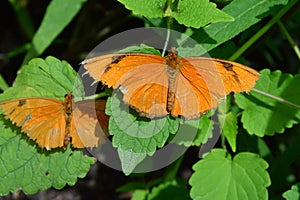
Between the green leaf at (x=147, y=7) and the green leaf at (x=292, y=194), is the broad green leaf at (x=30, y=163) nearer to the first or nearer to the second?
the green leaf at (x=147, y=7)

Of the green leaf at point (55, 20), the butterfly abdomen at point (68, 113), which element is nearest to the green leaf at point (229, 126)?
the butterfly abdomen at point (68, 113)

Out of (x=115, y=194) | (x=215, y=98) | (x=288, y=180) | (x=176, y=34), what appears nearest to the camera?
(x=215, y=98)

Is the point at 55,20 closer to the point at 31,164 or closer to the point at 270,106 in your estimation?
the point at 31,164

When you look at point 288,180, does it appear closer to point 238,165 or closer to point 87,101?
point 238,165

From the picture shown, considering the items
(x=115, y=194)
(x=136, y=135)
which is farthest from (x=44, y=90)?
(x=115, y=194)

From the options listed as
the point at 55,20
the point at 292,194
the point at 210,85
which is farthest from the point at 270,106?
the point at 55,20

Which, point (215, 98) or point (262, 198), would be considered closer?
point (215, 98)
